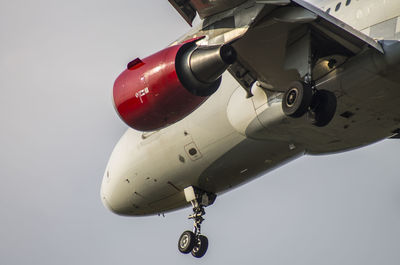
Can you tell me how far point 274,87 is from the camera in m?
14.1

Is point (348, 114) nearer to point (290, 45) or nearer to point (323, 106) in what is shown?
point (323, 106)

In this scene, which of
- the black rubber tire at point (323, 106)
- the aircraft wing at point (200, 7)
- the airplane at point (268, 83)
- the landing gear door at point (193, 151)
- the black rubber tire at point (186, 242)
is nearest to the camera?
the airplane at point (268, 83)

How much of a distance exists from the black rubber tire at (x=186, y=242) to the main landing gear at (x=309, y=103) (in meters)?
5.92

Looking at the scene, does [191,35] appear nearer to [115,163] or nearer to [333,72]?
[333,72]

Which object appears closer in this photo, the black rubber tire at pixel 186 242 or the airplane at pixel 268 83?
the airplane at pixel 268 83

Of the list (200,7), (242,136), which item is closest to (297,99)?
(200,7)

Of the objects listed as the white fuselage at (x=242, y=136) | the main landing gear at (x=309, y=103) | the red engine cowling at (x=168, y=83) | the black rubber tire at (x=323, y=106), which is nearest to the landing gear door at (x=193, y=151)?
Result: the white fuselage at (x=242, y=136)

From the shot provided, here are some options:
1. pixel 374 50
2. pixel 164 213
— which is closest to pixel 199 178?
pixel 164 213

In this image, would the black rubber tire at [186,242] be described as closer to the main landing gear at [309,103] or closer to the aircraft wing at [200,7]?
the main landing gear at [309,103]

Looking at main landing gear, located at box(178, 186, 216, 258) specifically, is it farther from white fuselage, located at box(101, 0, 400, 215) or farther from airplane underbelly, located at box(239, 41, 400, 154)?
airplane underbelly, located at box(239, 41, 400, 154)

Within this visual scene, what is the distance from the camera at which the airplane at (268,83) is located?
12422 mm

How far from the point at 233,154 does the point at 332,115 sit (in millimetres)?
3440

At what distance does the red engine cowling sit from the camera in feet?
42.3

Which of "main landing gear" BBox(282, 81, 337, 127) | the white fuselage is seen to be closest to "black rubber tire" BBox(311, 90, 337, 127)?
"main landing gear" BBox(282, 81, 337, 127)
